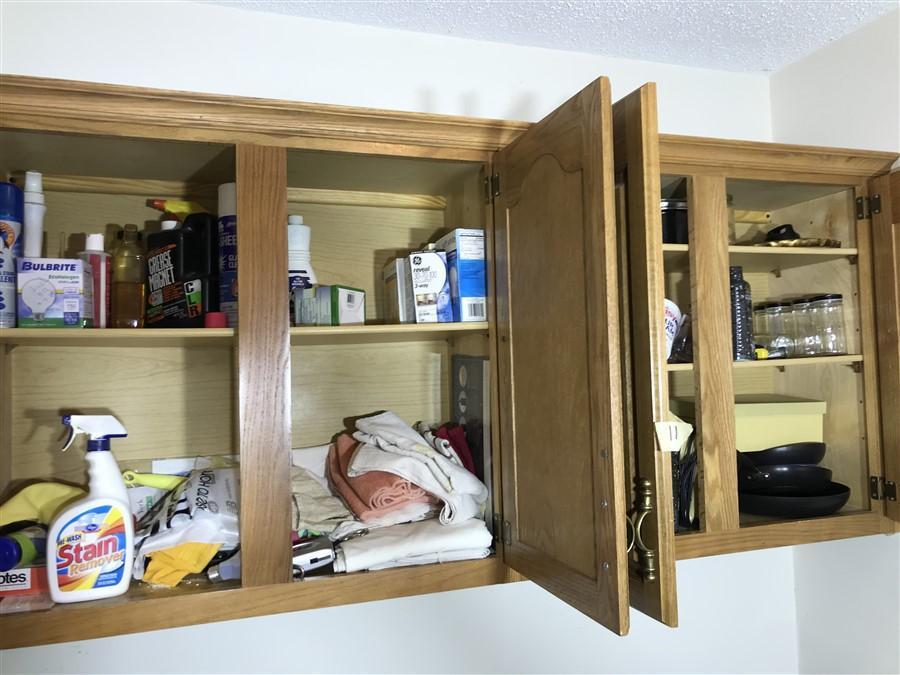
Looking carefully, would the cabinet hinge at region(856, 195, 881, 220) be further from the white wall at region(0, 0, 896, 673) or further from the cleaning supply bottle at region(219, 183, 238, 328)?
the cleaning supply bottle at region(219, 183, 238, 328)

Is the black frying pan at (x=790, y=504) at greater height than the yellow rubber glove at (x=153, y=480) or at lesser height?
lesser

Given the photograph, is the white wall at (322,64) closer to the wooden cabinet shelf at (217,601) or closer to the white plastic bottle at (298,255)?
the white plastic bottle at (298,255)

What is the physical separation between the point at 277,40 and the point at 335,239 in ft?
1.45

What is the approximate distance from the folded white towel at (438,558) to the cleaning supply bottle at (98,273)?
2.04 feet

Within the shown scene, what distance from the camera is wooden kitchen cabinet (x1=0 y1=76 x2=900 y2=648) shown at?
89cm

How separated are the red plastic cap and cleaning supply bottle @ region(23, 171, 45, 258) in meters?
0.30

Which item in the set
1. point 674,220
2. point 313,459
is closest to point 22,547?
point 313,459

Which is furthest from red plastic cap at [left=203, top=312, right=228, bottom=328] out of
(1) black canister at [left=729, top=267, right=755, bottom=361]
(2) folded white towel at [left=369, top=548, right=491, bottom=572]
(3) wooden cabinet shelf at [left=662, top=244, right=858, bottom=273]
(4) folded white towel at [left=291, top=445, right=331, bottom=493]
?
(1) black canister at [left=729, top=267, right=755, bottom=361]

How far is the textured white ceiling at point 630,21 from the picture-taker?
4.43ft

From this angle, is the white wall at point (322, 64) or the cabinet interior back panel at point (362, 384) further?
the cabinet interior back panel at point (362, 384)

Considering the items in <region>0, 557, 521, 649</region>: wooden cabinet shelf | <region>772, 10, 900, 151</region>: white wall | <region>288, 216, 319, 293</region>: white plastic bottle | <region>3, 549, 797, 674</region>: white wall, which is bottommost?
<region>3, 549, 797, 674</region>: white wall

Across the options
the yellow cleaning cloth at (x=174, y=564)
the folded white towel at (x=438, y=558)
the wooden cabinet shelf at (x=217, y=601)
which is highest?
the yellow cleaning cloth at (x=174, y=564)

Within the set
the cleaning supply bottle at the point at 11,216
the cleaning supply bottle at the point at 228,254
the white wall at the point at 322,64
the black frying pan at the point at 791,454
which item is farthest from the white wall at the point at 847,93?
the cleaning supply bottle at the point at 11,216

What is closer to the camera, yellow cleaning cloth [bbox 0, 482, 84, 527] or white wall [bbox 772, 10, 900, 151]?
yellow cleaning cloth [bbox 0, 482, 84, 527]
